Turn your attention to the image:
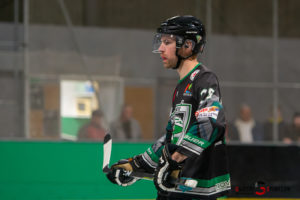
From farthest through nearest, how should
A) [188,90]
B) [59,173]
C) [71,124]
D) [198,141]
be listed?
[71,124]
[59,173]
[188,90]
[198,141]

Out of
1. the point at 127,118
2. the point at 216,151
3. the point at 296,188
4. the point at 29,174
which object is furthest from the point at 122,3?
the point at 216,151

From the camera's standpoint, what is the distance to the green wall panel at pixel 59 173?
648 cm

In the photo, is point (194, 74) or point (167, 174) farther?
point (194, 74)

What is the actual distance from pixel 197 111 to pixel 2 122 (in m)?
4.32

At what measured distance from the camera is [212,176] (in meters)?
3.07

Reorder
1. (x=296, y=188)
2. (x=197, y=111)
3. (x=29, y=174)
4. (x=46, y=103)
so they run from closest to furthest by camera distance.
Result: (x=197, y=111) → (x=296, y=188) → (x=29, y=174) → (x=46, y=103)

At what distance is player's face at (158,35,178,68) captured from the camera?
10.4 ft

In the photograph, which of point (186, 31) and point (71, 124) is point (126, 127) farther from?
point (186, 31)

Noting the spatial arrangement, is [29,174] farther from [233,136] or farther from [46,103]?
[233,136]

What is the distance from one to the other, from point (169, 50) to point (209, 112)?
1.45ft

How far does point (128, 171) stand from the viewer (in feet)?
10.6

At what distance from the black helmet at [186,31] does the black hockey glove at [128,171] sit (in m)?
0.67

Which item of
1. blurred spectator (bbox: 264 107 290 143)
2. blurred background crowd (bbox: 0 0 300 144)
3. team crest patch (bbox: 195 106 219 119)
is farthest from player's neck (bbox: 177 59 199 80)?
blurred spectator (bbox: 264 107 290 143)

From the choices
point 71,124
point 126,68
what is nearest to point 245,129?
point 126,68
